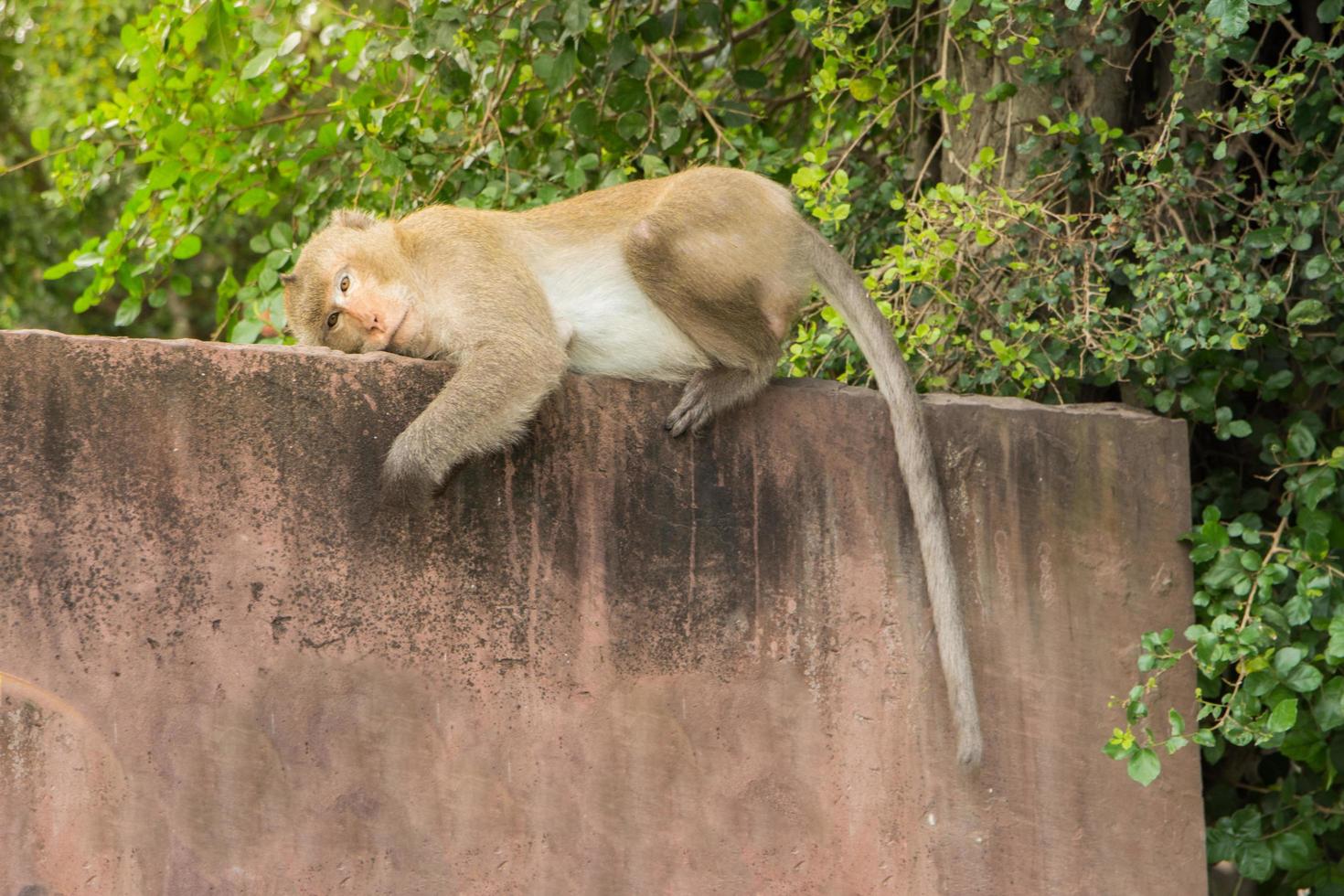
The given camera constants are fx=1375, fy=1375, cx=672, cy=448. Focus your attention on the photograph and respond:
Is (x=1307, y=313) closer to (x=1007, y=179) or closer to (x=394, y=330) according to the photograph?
(x=1007, y=179)

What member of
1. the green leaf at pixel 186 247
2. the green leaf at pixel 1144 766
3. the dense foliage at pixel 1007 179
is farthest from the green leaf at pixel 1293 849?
the green leaf at pixel 186 247

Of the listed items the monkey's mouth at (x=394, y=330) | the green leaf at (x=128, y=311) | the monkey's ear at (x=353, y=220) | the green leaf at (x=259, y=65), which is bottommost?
the green leaf at (x=128, y=311)

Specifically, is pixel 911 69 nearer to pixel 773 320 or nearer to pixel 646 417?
pixel 773 320

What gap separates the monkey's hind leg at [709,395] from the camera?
124 inches

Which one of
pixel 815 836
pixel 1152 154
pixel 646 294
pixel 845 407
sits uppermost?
pixel 1152 154

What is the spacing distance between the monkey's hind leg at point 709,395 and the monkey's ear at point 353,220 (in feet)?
3.46

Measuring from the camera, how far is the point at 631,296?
364 centimetres

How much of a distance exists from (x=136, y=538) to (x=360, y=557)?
1.43ft

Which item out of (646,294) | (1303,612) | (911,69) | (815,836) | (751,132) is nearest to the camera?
(815,836)

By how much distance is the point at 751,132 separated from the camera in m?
4.91

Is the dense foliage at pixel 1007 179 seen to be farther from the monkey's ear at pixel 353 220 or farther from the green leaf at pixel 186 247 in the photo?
the monkey's ear at pixel 353 220

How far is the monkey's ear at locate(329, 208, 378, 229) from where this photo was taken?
12.0ft

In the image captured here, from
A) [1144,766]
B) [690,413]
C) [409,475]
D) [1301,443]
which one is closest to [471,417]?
[409,475]

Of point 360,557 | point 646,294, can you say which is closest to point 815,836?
point 360,557
